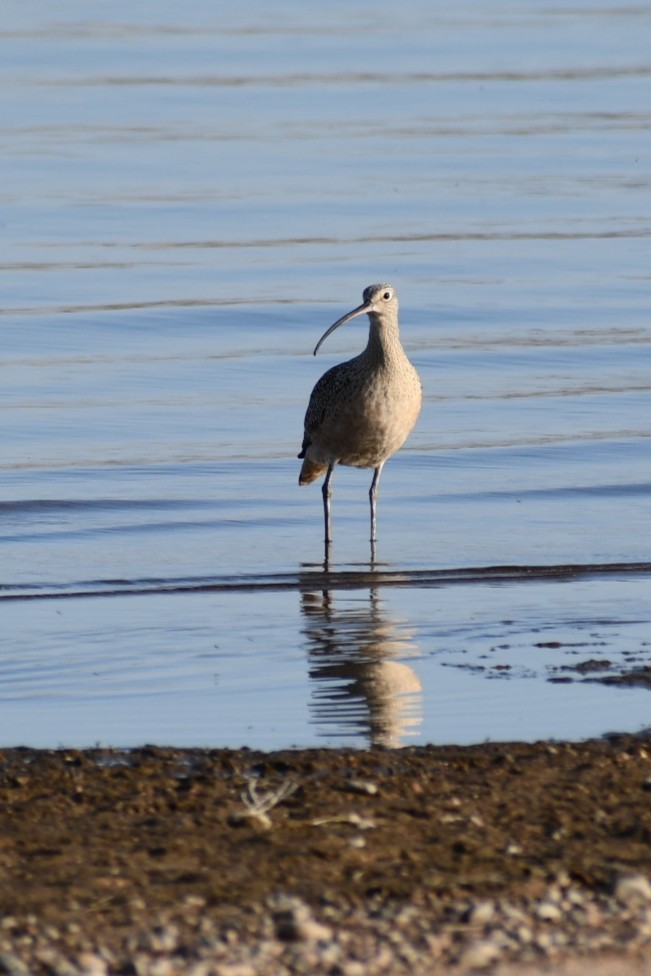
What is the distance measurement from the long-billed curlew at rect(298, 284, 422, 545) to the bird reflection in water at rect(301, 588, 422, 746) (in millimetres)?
1979

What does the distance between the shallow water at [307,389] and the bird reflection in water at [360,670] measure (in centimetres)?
2

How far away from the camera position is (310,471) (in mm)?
13609

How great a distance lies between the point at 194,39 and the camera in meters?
39.7

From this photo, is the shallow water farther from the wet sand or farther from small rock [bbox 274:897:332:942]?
small rock [bbox 274:897:332:942]

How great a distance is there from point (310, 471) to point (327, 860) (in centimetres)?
780

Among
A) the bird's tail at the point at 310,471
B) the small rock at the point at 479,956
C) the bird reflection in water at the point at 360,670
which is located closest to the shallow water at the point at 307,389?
the bird reflection in water at the point at 360,670

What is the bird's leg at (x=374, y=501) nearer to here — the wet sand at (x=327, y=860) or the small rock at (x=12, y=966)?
the wet sand at (x=327, y=860)

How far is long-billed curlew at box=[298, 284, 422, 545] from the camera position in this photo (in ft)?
41.6

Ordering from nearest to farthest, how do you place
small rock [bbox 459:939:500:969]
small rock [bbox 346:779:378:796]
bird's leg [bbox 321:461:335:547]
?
small rock [bbox 459:939:500:969] → small rock [bbox 346:779:378:796] → bird's leg [bbox 321:461:335:547]

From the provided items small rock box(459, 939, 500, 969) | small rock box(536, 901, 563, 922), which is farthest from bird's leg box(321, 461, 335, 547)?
small rock box(459, 939, 500, 969)

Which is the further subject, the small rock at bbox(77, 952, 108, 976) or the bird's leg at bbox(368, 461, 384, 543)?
the bird's leg at bbox(368, 461, 384, 543)

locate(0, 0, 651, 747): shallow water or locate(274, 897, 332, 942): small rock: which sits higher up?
locate(0, 0, 651, 747): shallow water

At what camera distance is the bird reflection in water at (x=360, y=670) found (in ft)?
25.8

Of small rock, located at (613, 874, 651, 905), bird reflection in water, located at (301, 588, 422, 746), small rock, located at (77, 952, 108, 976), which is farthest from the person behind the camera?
bird reflection in water, located at (301, 588, 422, 746)
